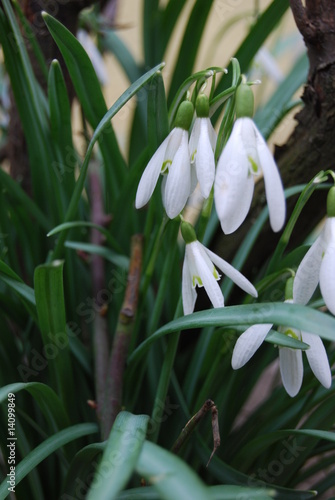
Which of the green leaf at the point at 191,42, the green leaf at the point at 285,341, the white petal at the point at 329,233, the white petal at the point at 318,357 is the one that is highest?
the green leaf at the point at 191,42

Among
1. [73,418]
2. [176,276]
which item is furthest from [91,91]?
[73,418]

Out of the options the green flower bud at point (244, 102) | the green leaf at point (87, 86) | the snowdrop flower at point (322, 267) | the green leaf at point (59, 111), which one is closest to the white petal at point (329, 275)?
the snowdrop flower at point (322, 267)

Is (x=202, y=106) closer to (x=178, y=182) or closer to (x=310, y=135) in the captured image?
(x=178, y=182)

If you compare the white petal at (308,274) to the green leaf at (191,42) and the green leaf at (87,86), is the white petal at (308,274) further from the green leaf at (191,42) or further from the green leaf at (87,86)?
the green leaf at (191,42)

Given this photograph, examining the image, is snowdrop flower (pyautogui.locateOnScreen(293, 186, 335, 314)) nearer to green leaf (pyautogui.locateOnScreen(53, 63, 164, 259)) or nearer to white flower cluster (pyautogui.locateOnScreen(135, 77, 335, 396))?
white flower cluster (pyautogui.locateOnScreen(135, 77, 335, 396))

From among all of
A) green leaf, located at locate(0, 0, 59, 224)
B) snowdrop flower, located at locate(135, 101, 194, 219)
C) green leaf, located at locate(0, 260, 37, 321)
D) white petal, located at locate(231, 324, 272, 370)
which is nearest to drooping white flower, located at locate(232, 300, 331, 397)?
white petal, located at locate(231, 324, 272, 370)

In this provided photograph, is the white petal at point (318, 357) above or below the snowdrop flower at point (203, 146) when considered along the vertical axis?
below

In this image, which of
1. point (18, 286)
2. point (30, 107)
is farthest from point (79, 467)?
point (30, 107)
